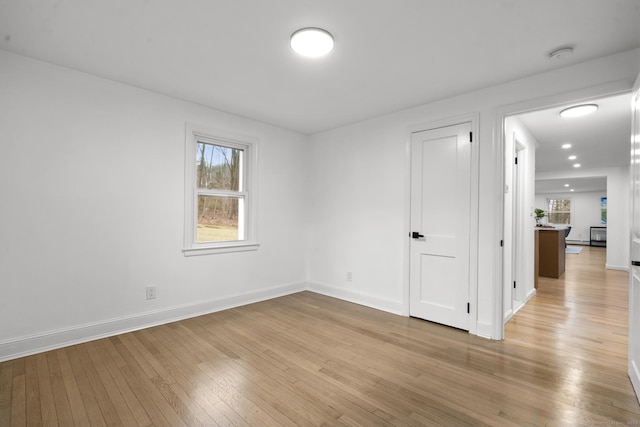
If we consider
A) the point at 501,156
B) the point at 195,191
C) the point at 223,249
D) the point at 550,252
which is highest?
the point at 501,156

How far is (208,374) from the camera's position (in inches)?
87.4

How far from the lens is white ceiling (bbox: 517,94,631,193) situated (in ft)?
11.8

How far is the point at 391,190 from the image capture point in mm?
3750

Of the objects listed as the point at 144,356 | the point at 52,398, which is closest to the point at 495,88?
the point at 144,356

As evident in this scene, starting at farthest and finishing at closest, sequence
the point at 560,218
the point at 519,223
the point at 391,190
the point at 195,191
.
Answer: the point at 560,218
the point at 519,223
the point at 391,190
the point at 195,191

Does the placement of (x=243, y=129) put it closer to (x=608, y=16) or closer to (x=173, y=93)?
(x=173, y=93)

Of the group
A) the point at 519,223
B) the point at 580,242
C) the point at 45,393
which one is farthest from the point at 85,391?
the point at 580,242

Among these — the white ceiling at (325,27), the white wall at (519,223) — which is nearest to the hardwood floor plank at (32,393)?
the white ceiling at (325,27)

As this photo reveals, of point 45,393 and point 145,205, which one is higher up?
point 145,205

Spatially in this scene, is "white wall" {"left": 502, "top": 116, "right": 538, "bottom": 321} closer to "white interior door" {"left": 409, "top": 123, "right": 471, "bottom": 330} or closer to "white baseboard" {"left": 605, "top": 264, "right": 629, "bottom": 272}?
"white interior door" {"left": 409, "top": 123, "right": 471, "bottom": 330}

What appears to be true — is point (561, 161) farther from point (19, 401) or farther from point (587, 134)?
point (19, 401)

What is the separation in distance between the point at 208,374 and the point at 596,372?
2938 mm

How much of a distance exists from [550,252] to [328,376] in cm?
A: 581

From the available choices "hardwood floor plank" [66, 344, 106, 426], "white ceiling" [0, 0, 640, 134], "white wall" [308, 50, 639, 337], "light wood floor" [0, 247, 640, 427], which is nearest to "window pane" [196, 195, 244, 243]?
"light wood floor" [0, 247, 640, 427]
